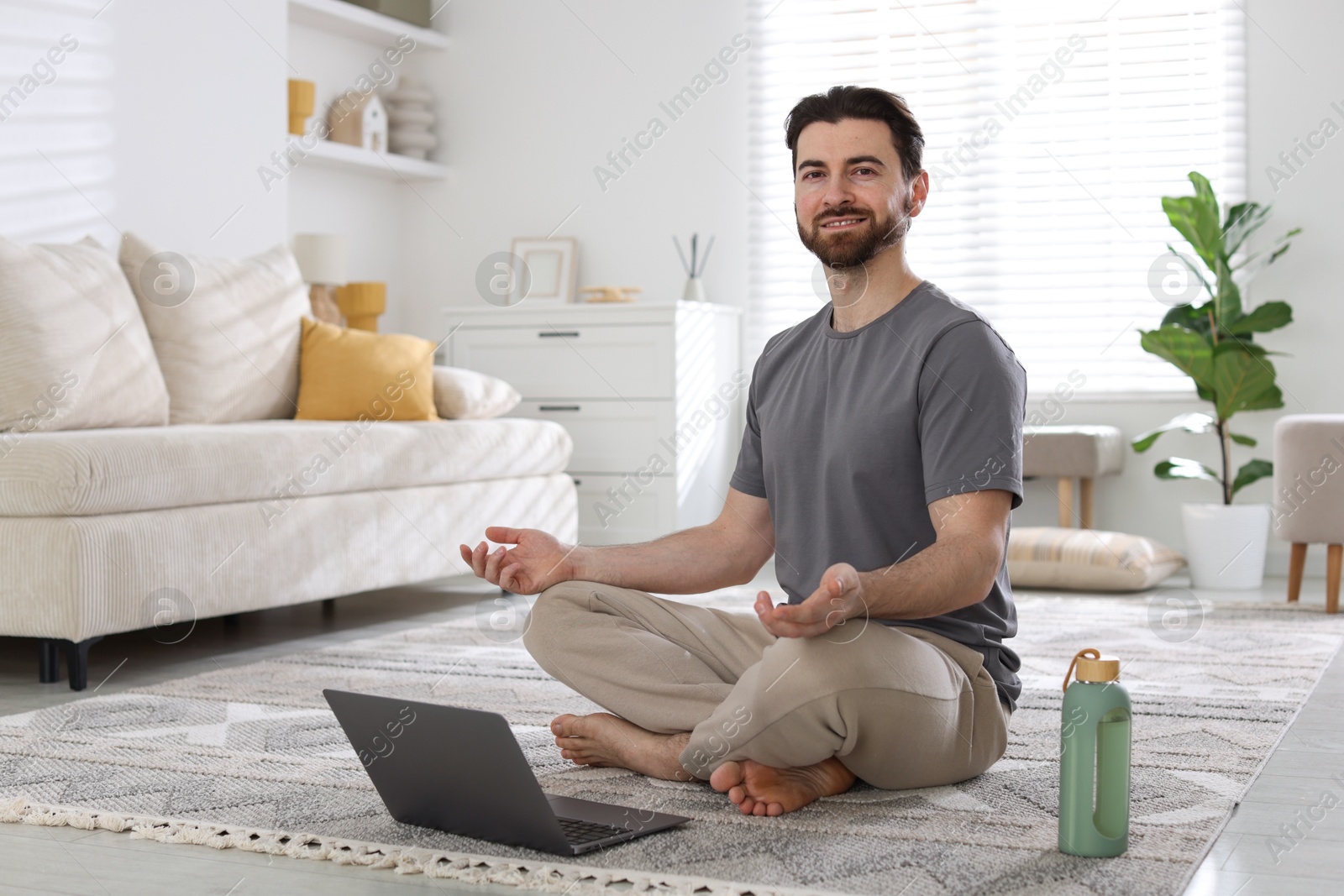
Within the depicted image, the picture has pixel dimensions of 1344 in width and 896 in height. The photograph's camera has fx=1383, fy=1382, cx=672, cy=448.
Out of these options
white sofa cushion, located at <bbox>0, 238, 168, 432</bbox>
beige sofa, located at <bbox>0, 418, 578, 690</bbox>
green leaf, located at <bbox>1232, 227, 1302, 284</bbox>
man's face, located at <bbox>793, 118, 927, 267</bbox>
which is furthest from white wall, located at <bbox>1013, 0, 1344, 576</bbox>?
white sofa cushion, located at <bbox>0, 238, 168, 432</bbox>

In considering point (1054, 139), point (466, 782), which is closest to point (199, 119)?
point (1054, 139)

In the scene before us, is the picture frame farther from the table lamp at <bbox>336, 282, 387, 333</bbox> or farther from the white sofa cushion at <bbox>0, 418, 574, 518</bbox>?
the white sofa cushion at <bbox>0, 418, 574, 518</bbox>

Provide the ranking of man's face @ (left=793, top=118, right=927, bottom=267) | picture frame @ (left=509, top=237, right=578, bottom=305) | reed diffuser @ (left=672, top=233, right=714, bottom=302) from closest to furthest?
man's face @ (left=793, top=118, right=927, bottom=267)
reed diffuser @ (left=672, top=233, right=714, bottom=302)
picture frame @ (left=509, top=237, right=578, bottom=305)

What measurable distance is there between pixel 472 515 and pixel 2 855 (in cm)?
217

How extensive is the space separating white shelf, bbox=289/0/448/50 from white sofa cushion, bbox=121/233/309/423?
143cm

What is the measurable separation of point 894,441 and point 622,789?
0.58 meters

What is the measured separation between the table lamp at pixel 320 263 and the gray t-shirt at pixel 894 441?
120 inches

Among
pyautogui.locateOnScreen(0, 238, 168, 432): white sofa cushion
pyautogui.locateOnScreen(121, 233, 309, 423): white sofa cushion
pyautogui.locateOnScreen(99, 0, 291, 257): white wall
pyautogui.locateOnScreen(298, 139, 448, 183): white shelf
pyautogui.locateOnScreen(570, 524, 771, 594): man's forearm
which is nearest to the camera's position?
pyautogui.locateOnScreen(570, 524, 771, 594): man's forearm

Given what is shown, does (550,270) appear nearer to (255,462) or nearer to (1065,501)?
(1065,501)

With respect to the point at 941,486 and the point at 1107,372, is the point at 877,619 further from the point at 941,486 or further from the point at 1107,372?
the point at 1107,372

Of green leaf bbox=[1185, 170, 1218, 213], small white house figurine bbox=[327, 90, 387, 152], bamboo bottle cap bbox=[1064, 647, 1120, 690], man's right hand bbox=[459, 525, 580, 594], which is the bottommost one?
bamboo bottle cap bbox=[1064, 647, 1120, 690]

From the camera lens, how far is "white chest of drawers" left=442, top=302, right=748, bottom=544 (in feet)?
15.4

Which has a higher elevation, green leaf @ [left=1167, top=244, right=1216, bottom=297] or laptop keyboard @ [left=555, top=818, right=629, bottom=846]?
green leaf @ [left=1167, top=244, right=1216, bottom=297]

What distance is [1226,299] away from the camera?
4.25 meters
